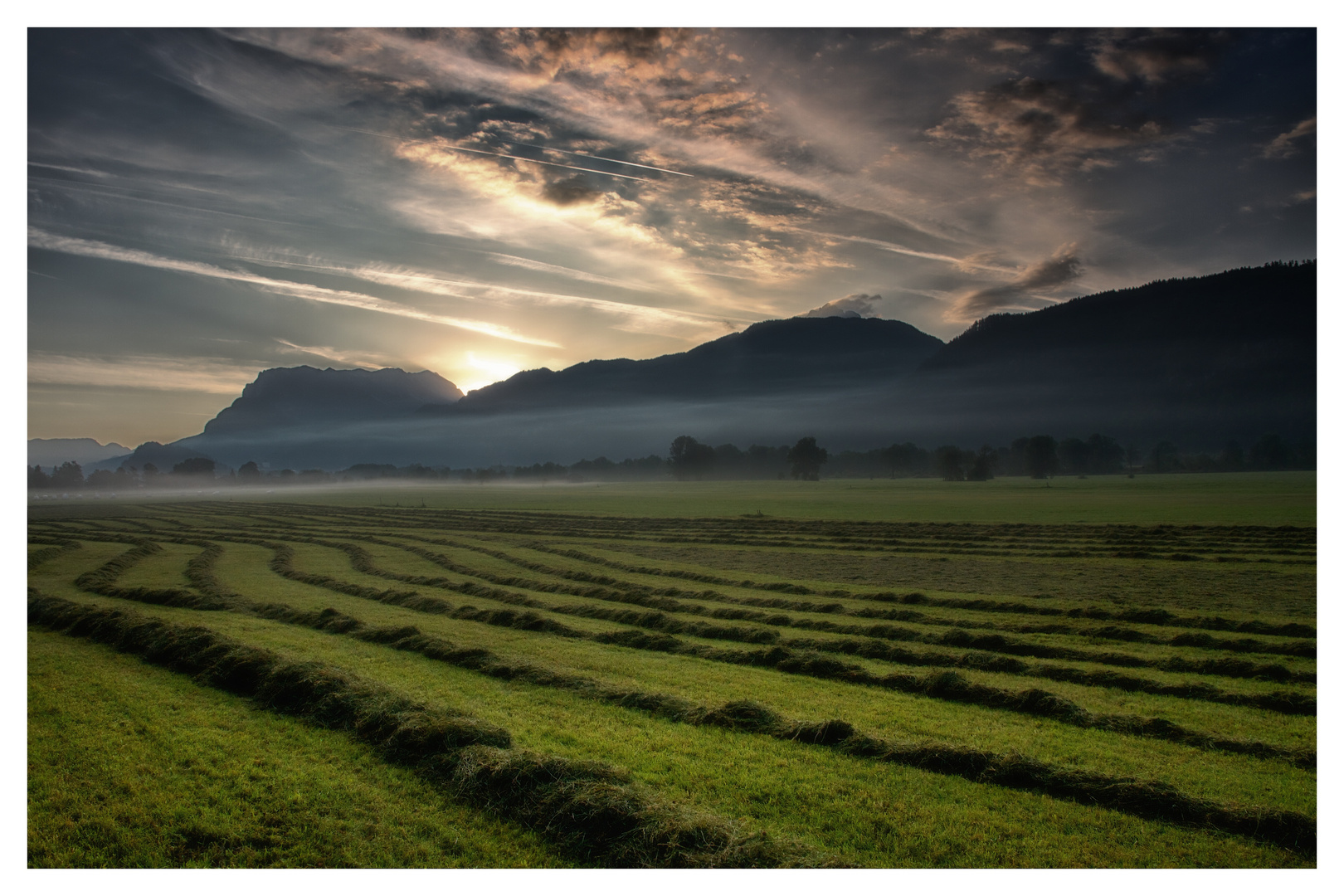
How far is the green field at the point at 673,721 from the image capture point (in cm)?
660

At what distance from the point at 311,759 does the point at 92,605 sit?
45.8 feet

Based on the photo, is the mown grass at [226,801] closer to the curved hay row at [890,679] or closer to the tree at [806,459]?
the curved hay row at [890,679]

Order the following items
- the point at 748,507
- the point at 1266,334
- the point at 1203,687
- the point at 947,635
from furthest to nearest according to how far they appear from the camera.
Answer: the point at 1266,334
the point at 748,507
the point at 947,635
the point at 1203,687

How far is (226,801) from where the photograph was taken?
7.29 meters

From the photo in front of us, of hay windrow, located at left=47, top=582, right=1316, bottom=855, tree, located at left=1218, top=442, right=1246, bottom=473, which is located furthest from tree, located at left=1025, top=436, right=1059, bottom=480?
hay windrow, located at left=47, top=582, right=1316, bottom=855

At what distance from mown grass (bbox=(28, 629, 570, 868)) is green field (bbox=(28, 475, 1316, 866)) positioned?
40 mm

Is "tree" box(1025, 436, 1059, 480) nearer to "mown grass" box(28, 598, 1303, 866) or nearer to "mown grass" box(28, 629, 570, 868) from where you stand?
"mown grass" box(28, 598, 1303, 866)

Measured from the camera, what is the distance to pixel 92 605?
56.1 ft

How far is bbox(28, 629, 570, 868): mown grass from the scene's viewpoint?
641 centimetres

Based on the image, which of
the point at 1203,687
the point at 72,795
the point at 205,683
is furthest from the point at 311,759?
the point at 1203,687

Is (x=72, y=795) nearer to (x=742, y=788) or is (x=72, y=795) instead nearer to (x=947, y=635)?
(x=742, y=788)

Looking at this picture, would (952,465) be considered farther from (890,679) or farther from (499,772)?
(499,772)

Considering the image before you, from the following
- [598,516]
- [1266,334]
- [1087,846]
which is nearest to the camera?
[1087,846]

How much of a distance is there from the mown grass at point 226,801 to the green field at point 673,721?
40mm
